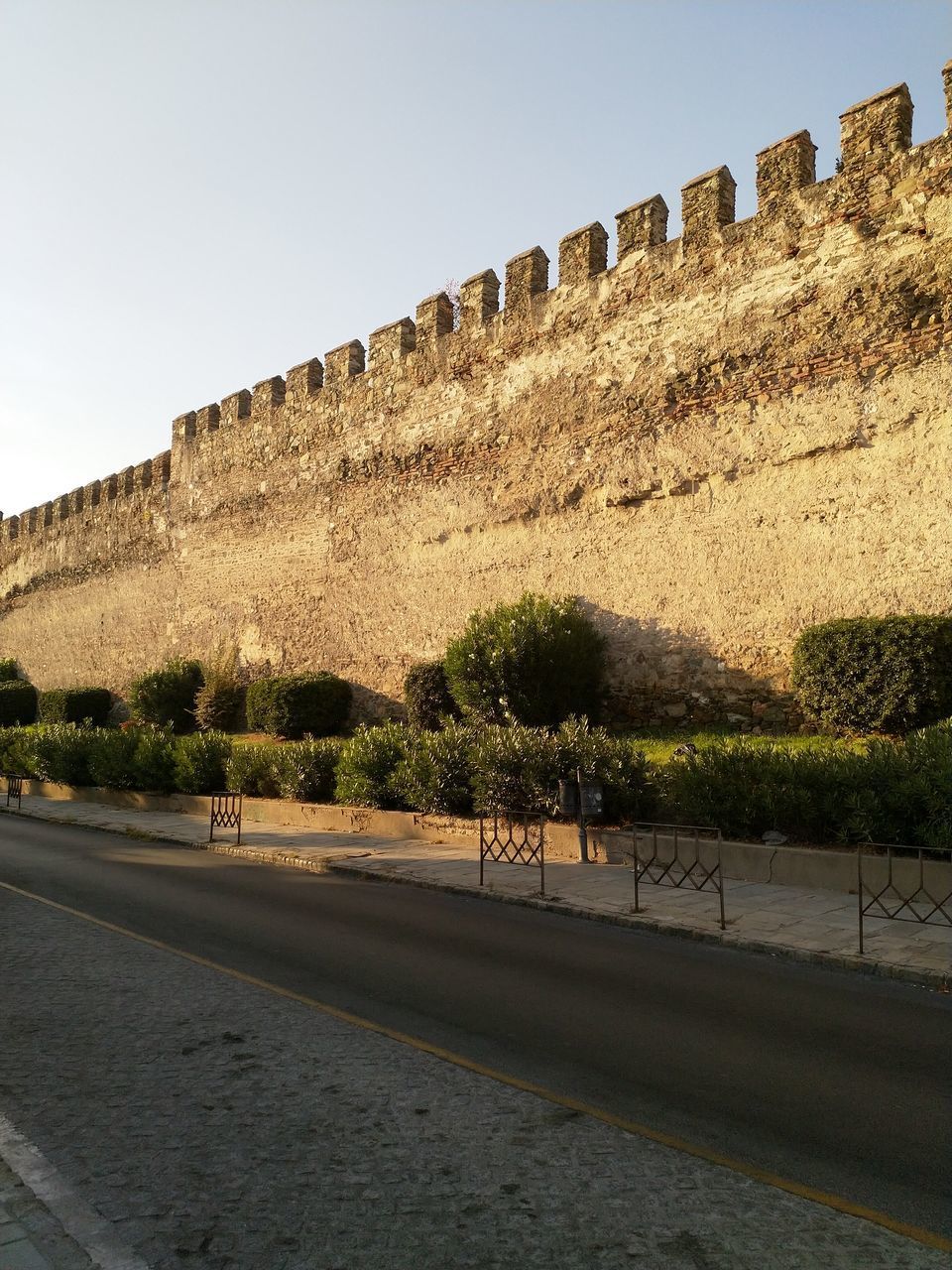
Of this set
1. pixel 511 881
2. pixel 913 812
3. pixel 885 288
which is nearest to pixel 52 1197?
pixel 511 881

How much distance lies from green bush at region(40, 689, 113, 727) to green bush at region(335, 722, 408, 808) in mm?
15499

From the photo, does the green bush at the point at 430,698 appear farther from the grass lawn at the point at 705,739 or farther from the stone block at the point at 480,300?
the stone block at the point at 480,300

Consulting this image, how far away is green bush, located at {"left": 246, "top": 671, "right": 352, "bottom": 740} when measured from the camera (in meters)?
18.7

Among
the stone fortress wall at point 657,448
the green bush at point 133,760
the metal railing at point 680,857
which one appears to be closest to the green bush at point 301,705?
the stone fortress wall at point 657,448

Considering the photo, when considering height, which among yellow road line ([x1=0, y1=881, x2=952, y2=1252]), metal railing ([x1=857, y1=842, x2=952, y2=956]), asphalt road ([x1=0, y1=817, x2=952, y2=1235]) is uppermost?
metal railing ([x1=857, y1=842, x2=952, y2=956])

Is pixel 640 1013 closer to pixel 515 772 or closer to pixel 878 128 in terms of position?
pixel 515 772

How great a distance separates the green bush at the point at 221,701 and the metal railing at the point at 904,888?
16.2 meters

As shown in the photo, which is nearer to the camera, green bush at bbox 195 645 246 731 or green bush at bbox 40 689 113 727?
green bush at bbox 195 645 246 731

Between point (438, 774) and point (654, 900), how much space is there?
439cm

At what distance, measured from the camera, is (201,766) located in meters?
16.3

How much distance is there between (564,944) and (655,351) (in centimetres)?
1129

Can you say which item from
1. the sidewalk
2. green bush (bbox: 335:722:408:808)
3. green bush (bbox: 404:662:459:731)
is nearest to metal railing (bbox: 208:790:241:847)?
the sidewalk

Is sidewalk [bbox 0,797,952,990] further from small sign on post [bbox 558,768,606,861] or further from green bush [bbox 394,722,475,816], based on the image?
green bush [bbox 394,722,475,816]

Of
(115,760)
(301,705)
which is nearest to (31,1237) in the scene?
(115,760)
